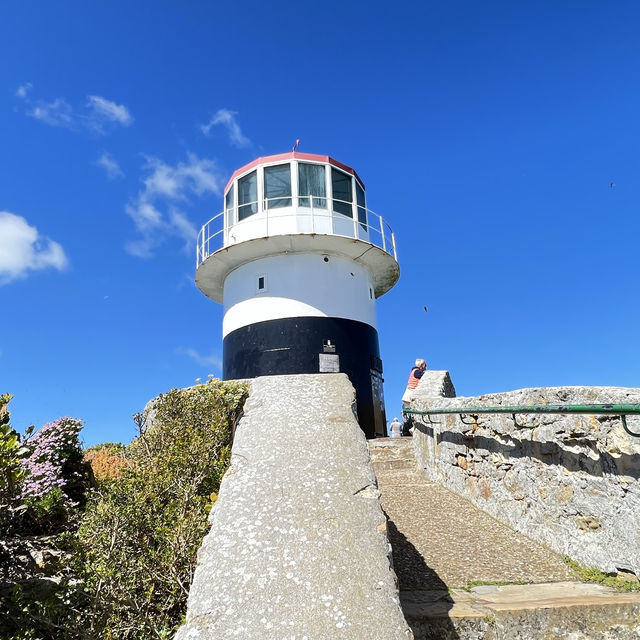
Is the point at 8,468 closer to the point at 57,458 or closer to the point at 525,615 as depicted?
the point at 525,615

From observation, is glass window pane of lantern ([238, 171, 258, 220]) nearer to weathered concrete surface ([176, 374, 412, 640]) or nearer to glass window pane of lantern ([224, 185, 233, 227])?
glass window pane of lantern ([224, 185, 233, 227])

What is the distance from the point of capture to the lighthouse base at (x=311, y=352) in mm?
11445

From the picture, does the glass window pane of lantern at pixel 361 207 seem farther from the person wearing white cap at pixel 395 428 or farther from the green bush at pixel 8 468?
the green bush at pixel 8 468

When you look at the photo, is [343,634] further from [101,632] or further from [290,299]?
[290,299]

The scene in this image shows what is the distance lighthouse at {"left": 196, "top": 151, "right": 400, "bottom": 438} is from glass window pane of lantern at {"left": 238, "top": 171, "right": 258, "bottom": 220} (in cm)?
3

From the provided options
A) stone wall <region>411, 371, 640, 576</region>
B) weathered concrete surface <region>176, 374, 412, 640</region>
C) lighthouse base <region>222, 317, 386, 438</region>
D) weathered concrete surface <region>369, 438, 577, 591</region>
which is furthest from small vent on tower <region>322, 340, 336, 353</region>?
weathered concrete surface <region>176, 374, 412, 640</region>

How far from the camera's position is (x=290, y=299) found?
1181cm

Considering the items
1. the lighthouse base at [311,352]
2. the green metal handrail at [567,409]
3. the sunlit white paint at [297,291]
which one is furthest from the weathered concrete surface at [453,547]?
the sunlit white paint at [297,291]

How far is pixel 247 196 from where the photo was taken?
42.9 ft

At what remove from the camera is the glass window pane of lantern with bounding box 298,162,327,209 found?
12.6 m

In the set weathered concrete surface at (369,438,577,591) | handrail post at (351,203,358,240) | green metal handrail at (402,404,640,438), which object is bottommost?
weathered concrete surface at (369,438,577,591)

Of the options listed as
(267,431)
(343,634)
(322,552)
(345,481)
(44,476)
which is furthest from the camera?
(44,476)

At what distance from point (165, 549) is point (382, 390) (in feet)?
32.8

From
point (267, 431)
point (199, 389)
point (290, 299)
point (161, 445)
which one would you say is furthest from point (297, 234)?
point (267, 431)
